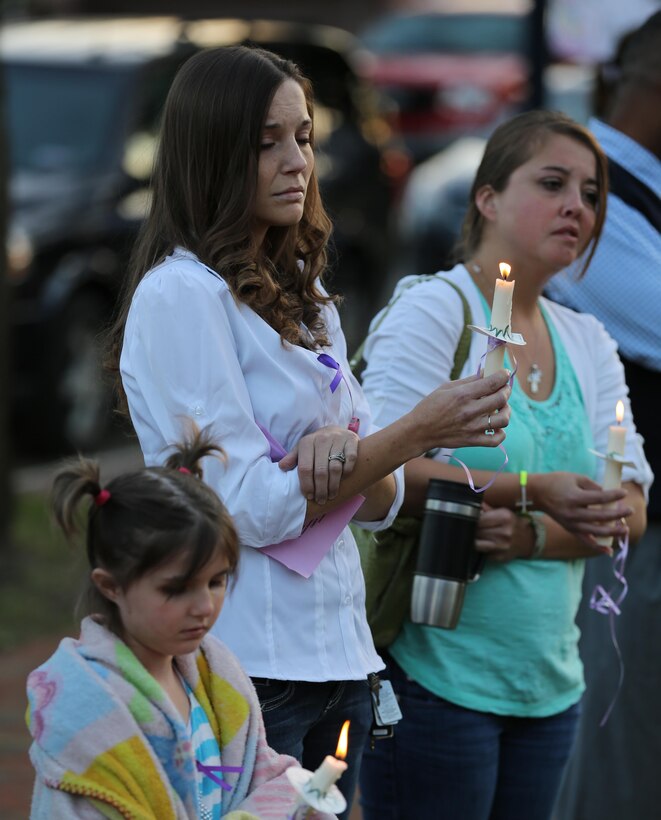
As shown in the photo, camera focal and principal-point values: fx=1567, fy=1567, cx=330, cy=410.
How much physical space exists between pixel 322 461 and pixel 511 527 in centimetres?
80

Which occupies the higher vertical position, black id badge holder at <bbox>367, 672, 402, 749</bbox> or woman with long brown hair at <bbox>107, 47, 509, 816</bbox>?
woman with long brown hair at <bbox>107, 47, 509, 816</bbox>

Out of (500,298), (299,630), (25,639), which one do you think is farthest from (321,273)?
(25,639)

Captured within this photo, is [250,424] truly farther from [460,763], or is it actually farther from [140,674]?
[460,763]

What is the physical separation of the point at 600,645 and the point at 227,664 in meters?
2.07

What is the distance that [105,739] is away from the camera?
235cm

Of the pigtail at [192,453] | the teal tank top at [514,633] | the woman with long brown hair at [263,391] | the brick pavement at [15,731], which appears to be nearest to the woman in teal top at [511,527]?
the teal tank top at [514,633]

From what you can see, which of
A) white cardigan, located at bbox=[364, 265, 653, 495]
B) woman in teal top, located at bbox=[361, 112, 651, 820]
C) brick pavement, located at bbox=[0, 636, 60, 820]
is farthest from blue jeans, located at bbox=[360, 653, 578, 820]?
brick pavement, located at bbox=[0, 636, 60, 820]

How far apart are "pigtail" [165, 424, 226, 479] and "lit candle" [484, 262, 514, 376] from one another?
1.69 ft

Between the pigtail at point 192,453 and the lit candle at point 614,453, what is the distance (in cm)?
104

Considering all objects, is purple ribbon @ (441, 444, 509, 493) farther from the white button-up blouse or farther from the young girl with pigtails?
the young girl with pigtails

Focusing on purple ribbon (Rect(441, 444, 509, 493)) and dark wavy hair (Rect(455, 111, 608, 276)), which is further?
dark wavy hair (Rect(455, 111, 608, 276))

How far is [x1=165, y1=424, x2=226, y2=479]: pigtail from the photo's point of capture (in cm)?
259

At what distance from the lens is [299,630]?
9.37ft

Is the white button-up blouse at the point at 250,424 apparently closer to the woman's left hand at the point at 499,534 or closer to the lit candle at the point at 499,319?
the lit candle at the point at 499,319
